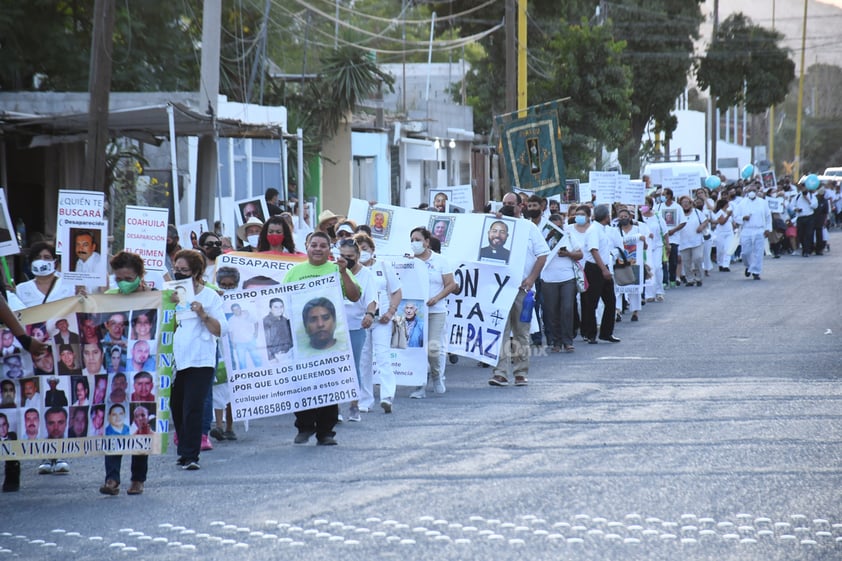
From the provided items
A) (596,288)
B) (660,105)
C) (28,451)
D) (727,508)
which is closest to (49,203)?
(596,288)

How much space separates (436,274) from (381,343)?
159cm

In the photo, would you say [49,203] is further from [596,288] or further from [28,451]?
[28,451]

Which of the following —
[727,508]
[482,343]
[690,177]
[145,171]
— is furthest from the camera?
[690,177]

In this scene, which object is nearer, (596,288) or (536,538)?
(536,538)

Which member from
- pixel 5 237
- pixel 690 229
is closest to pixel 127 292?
pixel 5 237

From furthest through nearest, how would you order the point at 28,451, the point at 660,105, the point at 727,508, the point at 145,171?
the point at 660,105
the point at 145,171
the point at 28,451
the point at 727,508

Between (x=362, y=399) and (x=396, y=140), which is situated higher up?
(x=396, y=140)

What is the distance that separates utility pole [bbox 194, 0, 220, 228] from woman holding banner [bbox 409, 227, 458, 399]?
18.0 feet

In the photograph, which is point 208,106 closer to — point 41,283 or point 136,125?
point 136,125

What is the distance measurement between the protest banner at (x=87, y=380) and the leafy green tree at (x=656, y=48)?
4491cm

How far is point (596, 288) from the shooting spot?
59.5 feet

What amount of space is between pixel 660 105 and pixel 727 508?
48836mm

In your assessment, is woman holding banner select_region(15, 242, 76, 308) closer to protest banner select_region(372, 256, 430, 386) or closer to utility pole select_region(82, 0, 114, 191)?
protest banner select_region(372, 256, 430, 386)

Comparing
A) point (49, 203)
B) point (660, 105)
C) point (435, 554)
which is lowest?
point (435, 554)
